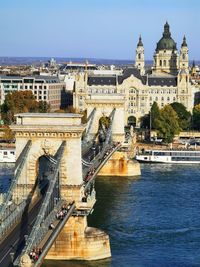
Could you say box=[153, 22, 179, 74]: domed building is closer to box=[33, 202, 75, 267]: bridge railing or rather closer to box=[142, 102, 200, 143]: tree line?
box=[142, 102, 200, 143]: tree line

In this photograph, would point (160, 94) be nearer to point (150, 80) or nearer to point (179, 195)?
point (150, 80)

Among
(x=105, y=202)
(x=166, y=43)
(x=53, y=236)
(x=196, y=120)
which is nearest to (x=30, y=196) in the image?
(x=53, y=236)

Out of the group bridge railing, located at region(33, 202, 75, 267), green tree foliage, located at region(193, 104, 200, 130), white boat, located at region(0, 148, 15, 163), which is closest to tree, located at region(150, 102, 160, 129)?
green tree foliage, located at region(193, 104, 200, 130)

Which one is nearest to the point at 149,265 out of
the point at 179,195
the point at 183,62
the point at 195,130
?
the point at 179,195

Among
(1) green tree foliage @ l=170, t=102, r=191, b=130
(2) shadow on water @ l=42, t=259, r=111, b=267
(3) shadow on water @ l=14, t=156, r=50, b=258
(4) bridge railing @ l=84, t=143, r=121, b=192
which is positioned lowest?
(1) green tree foliage @ l=170, t=102, r=191, b=130

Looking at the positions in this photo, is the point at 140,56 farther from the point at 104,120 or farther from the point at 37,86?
the point at 104,120

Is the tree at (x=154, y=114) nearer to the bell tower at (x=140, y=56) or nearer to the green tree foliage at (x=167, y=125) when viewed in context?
the green tree foliage at (x=167, y=125)
